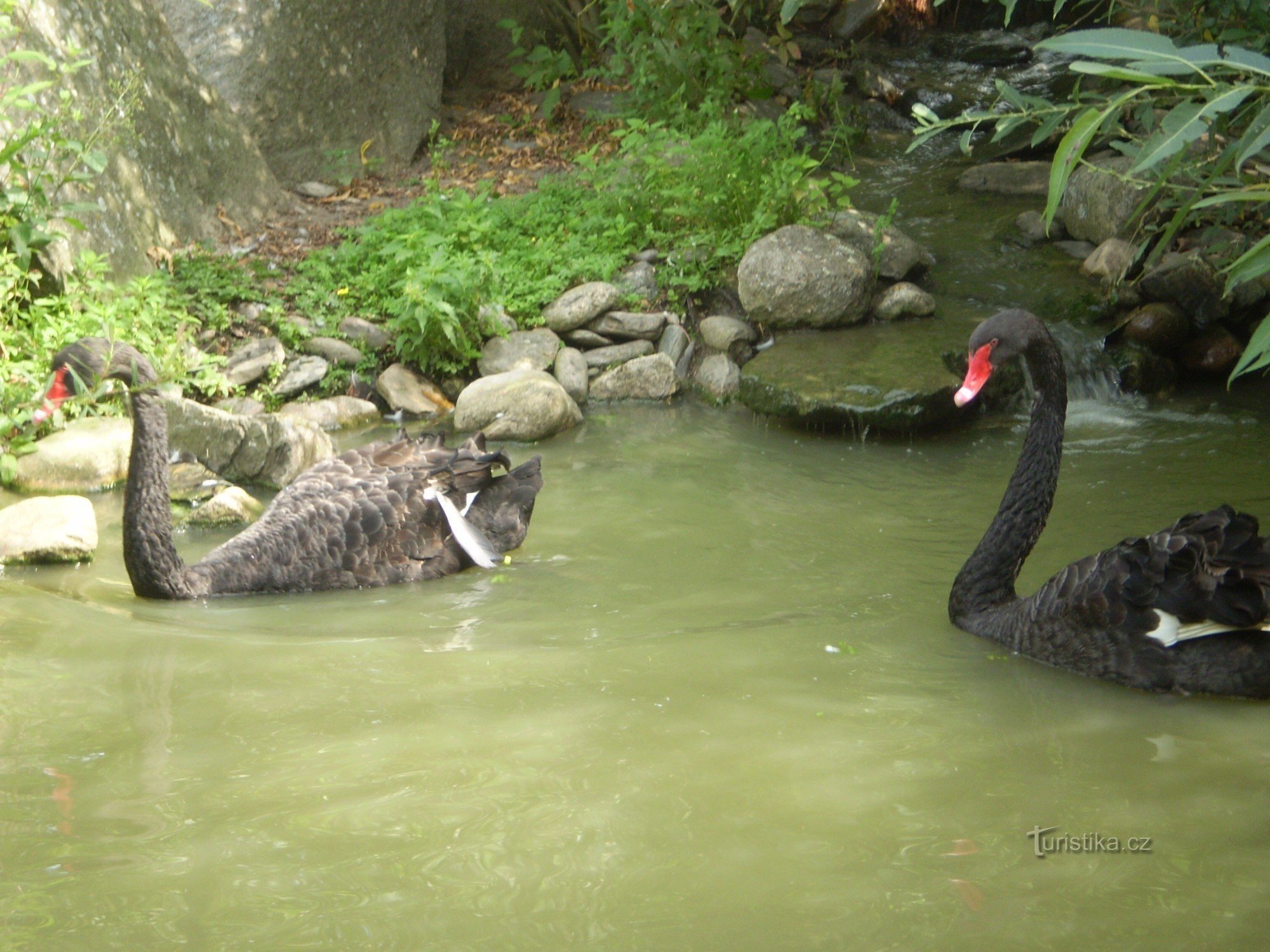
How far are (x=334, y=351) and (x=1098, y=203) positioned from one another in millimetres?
5417

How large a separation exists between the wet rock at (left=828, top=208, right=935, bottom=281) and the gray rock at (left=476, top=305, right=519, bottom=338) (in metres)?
2.31

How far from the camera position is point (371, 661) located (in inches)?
130

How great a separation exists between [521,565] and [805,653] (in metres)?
1.61

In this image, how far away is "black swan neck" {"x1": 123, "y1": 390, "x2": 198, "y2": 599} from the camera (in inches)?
160

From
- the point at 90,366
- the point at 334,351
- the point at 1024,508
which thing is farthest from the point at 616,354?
the point at 1024,508

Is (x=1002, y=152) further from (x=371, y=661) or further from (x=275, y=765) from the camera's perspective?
(x=275, y=765)

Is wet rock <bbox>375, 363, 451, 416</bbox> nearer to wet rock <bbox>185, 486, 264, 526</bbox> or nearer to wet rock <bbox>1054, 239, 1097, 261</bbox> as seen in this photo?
wet rock <bbox>185, 486, 264, 526</bbox>

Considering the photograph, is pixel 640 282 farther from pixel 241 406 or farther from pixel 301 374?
pixel 241 406

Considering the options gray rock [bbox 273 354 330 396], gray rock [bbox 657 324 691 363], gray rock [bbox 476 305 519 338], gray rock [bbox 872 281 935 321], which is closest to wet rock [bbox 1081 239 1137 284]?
gray rock [bbox 872 281 935 321]

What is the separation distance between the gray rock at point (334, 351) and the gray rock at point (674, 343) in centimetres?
201

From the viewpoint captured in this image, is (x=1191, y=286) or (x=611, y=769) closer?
(x=611, y=769)

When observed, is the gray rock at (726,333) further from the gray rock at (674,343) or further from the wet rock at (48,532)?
the wet rock at (48,532)

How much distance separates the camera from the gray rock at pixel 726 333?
294 inches

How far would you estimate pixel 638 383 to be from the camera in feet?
24.0
